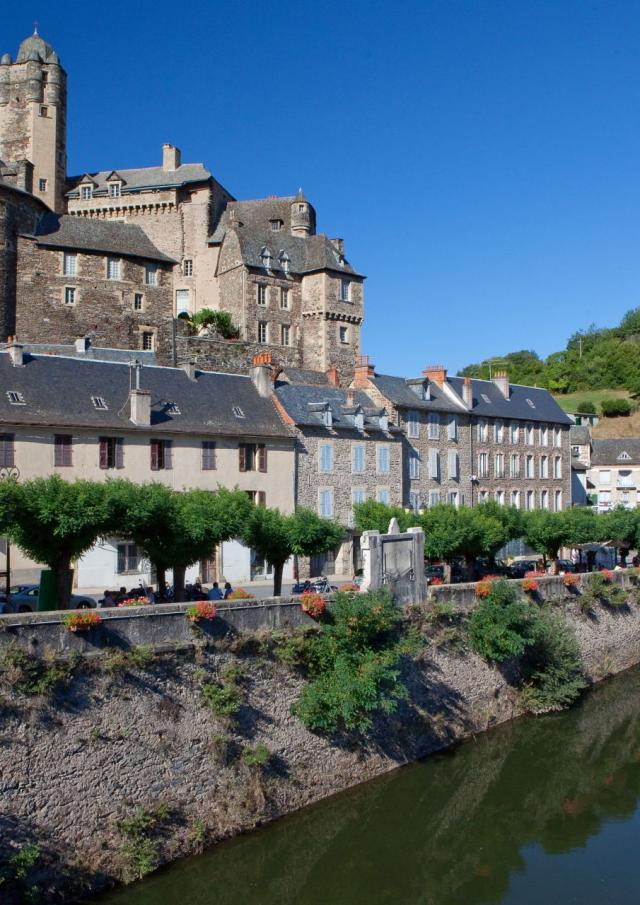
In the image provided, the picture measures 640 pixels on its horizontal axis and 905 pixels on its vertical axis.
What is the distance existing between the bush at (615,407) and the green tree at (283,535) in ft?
210

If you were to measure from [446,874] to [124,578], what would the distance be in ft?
56.2

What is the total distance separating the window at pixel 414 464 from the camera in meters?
40.5

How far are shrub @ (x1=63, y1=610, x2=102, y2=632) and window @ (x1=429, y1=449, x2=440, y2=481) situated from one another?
28.8m

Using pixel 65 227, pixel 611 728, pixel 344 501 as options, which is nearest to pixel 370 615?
pixel 611 728

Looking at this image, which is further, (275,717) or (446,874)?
(275,717)

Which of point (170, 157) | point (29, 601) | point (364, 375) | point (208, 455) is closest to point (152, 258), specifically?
point (170, 157)

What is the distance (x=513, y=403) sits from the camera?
4791 cm

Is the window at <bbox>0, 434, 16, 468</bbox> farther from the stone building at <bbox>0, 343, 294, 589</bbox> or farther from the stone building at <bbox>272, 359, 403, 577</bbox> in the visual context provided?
the stone building at <bbox>272, 359, 403, 577</bbox>

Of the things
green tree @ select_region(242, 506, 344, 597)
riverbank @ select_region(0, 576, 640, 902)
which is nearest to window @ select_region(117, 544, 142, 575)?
green tree @ select_region(242, 506, 344, 597)

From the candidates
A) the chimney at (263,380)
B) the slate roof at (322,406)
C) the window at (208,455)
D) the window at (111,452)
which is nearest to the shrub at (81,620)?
the window at (111,452)

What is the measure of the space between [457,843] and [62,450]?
1808cm

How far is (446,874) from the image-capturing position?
50.5 ft

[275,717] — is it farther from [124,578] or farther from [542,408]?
[542,408]

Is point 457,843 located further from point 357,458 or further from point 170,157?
point 170,157
